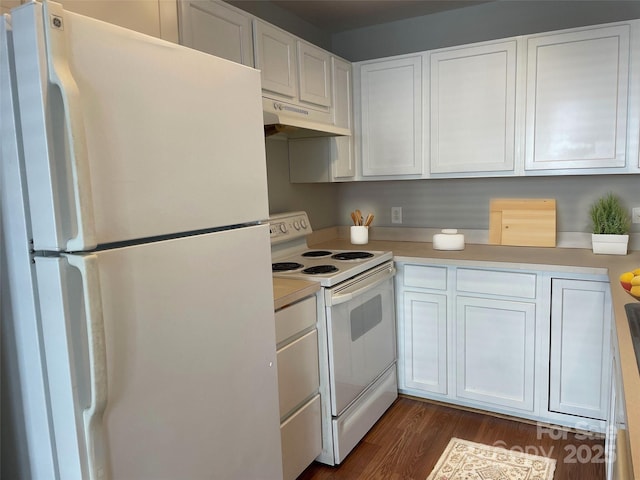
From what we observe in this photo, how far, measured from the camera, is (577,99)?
8.18ft

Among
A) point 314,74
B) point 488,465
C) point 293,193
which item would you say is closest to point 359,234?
point 293,193

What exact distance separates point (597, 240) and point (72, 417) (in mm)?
2609

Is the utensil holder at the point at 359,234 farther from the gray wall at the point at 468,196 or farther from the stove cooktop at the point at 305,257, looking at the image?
the gray wall at the point at 468,196

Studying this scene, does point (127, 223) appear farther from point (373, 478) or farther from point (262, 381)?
point (373, 478)

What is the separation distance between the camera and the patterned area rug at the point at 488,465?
212 centimetres

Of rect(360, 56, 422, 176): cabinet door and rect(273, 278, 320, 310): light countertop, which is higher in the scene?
rect(360, 56, 422, 176): cabinet door

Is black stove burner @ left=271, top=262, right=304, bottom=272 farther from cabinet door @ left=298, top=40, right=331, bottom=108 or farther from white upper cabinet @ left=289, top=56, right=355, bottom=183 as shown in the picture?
cabinet door @ left=298, top=40, right=331, bottom=108

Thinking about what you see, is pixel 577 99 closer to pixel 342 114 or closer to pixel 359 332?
pixel 342 114

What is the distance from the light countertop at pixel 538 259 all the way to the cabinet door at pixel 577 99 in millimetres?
488

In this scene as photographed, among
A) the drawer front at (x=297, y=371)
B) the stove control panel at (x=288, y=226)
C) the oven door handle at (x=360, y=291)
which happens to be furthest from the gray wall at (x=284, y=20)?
the drawer front at (x=297, y=371)

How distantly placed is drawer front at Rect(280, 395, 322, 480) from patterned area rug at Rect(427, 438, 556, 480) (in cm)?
54

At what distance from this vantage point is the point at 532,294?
2.45 meters

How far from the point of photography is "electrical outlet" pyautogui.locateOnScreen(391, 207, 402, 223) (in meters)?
3.36

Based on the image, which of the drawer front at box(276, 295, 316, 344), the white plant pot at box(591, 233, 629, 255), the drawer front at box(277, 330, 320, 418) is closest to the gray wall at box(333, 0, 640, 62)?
the white plant pot at box(591, 233, 629, 255)
